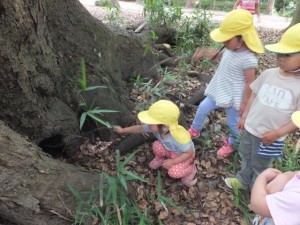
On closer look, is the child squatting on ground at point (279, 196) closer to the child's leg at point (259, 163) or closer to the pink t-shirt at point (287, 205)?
the pink t-shirt at point (287, 205)

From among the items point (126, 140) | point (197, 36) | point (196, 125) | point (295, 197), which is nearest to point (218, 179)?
point (196, 125)

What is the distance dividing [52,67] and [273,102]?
1775 mm

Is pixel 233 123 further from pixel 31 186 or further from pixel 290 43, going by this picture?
pixel 31 186

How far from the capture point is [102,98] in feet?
10.3

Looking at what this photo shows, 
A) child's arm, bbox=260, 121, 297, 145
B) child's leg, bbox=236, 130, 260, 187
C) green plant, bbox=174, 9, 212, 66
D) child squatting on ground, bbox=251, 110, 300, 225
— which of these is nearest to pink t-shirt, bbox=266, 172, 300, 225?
child squatting on ground, bbox=251, 110, 300, 225

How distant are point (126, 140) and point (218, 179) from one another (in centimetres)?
94

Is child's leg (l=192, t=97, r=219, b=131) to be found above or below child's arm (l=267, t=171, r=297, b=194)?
below

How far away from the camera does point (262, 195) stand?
1.55 m

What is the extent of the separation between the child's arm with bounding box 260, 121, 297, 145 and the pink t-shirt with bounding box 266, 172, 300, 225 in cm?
84

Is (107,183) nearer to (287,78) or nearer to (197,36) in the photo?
(287,78)

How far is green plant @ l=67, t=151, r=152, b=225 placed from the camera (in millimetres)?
2217

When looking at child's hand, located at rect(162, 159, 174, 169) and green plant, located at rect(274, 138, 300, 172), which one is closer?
child's hand, located at rect(162, 159, 174, 169)

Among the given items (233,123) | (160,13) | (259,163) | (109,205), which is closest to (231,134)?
(233,123)

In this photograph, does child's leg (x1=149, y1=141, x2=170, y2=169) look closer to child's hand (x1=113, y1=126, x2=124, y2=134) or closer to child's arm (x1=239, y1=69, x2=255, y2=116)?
child's hand (x1=113, y1=126, x2=124, y2=134)
